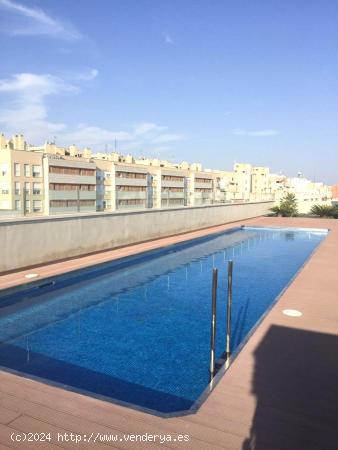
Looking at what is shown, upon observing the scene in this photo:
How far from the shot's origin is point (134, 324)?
639cm

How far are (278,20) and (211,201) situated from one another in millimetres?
8646

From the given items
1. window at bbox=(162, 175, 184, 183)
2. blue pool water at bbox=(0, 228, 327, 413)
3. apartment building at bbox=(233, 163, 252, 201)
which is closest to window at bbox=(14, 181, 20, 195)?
blue pool water at bbox=(0, 228, 327, 413)

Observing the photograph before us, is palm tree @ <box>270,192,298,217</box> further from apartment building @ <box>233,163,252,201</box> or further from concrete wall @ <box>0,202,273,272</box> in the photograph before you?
apartment building @ <box>233,163,252,201</box>

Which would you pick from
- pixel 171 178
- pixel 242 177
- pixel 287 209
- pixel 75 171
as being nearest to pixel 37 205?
pixel 287 209

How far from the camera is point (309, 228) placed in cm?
1936

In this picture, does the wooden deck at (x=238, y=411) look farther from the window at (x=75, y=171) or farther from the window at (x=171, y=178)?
the window at (x=171, y=178)

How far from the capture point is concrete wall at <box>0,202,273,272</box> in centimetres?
876

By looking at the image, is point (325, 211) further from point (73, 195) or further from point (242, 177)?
point (242, 177)

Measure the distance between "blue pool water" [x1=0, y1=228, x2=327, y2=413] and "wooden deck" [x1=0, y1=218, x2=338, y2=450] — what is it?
22.8 inches

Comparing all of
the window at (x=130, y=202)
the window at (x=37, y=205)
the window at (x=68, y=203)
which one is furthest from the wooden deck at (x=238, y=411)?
the window at (x=130, y=202)

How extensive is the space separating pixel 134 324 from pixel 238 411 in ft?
11.1

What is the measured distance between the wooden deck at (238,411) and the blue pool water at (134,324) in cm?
58

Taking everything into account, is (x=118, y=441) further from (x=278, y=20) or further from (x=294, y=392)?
(x=278, y=20)

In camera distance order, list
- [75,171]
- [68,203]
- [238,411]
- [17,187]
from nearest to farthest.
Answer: [238,411]
[17,187]
[68,203]
[75,171]
